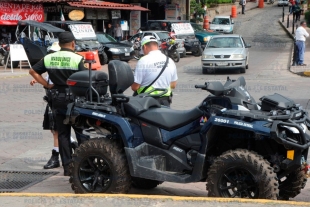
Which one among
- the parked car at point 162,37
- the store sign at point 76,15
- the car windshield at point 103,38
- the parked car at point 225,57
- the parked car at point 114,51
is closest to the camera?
the parked car at point 225,57

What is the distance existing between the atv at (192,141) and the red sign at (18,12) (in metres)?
21.9

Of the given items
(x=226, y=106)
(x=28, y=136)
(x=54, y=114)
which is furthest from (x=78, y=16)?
(x=226, y=106)

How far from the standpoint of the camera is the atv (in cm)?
572

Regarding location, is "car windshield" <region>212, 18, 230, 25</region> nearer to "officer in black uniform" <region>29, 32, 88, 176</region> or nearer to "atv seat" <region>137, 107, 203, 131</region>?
"officer in black uniform" <region>29, 32, 88, 176</region>

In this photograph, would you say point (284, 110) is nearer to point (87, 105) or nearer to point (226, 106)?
point (226, 106)

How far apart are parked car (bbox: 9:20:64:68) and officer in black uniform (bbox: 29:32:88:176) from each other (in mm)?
16401

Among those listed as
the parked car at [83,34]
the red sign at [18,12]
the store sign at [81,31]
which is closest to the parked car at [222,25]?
the red sign at [18,12]

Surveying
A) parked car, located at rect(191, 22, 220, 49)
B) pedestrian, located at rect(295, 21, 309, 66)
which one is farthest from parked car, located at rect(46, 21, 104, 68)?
parked car, located at rect(191, 22, 220, 49)

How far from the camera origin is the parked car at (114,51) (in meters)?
27.2

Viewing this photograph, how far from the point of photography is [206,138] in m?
5.95

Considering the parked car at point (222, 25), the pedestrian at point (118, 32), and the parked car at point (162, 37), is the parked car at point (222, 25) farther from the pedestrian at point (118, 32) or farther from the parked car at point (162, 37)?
the parked car at point (162, 37)

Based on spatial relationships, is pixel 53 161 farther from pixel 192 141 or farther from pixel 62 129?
pixel 192 141

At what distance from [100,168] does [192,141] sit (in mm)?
1075

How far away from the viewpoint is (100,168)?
21.6 ft
